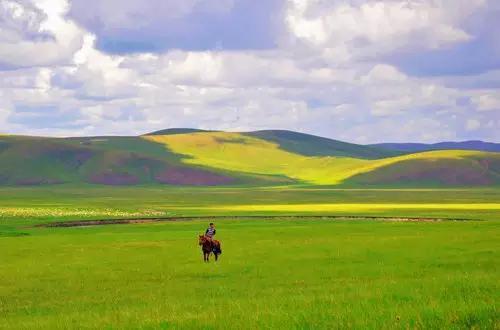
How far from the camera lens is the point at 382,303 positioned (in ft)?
63.2

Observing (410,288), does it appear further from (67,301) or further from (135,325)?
(67,301)

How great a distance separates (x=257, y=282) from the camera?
97.7ft

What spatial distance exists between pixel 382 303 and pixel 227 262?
19668mm

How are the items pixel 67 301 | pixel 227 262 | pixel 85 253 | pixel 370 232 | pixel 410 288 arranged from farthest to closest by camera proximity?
1. pixel 370 232
2. pixel 85 253
3. pixel 227 262
4. pixel 67 301
5. pixel 410 288

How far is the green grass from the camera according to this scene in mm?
16906

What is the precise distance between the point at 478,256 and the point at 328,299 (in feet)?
58.9

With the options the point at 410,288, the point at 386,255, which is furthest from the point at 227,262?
the point at 410,288

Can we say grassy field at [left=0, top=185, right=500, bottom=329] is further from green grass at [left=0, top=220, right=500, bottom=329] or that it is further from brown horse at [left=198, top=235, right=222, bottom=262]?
brown horse at [left=198, top=235, right=222, bottom=262]

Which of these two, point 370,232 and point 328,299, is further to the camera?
point 370,232

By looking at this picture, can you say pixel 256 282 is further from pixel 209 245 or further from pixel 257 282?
pixel 209 245

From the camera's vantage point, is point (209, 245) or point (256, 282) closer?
point (256, 282)

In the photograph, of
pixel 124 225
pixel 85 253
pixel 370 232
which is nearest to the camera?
pixel 85 253

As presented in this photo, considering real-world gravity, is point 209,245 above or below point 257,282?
above

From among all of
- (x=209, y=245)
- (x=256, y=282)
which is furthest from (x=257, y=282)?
(x=209, y=245)
